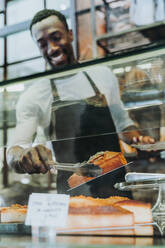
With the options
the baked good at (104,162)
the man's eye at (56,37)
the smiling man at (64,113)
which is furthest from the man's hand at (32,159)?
the man's eye at (56,37)

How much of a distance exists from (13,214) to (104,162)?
0.35 metres

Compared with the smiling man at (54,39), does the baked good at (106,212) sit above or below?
below

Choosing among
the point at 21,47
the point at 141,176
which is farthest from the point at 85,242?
the point at 21,47

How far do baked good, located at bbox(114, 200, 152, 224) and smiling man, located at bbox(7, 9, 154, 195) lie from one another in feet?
0.27

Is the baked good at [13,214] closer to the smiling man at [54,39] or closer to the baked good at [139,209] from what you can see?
the baked good at [139,209]

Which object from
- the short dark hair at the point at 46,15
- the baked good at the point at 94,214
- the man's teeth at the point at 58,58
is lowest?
the baked good at the point at 94,214

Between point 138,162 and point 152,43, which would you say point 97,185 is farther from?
point 152,43

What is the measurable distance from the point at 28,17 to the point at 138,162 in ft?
1.95

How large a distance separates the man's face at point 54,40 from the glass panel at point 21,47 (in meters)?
0.03

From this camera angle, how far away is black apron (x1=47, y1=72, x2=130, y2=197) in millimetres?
1034

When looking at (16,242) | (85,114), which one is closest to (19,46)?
(85,114)

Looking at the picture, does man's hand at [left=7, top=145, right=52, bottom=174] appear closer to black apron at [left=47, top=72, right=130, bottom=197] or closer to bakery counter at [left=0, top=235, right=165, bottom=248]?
black apron at [left=47, top=72, right=130, bottom=197]

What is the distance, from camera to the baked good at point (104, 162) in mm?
1020

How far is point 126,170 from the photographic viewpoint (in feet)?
3.28
